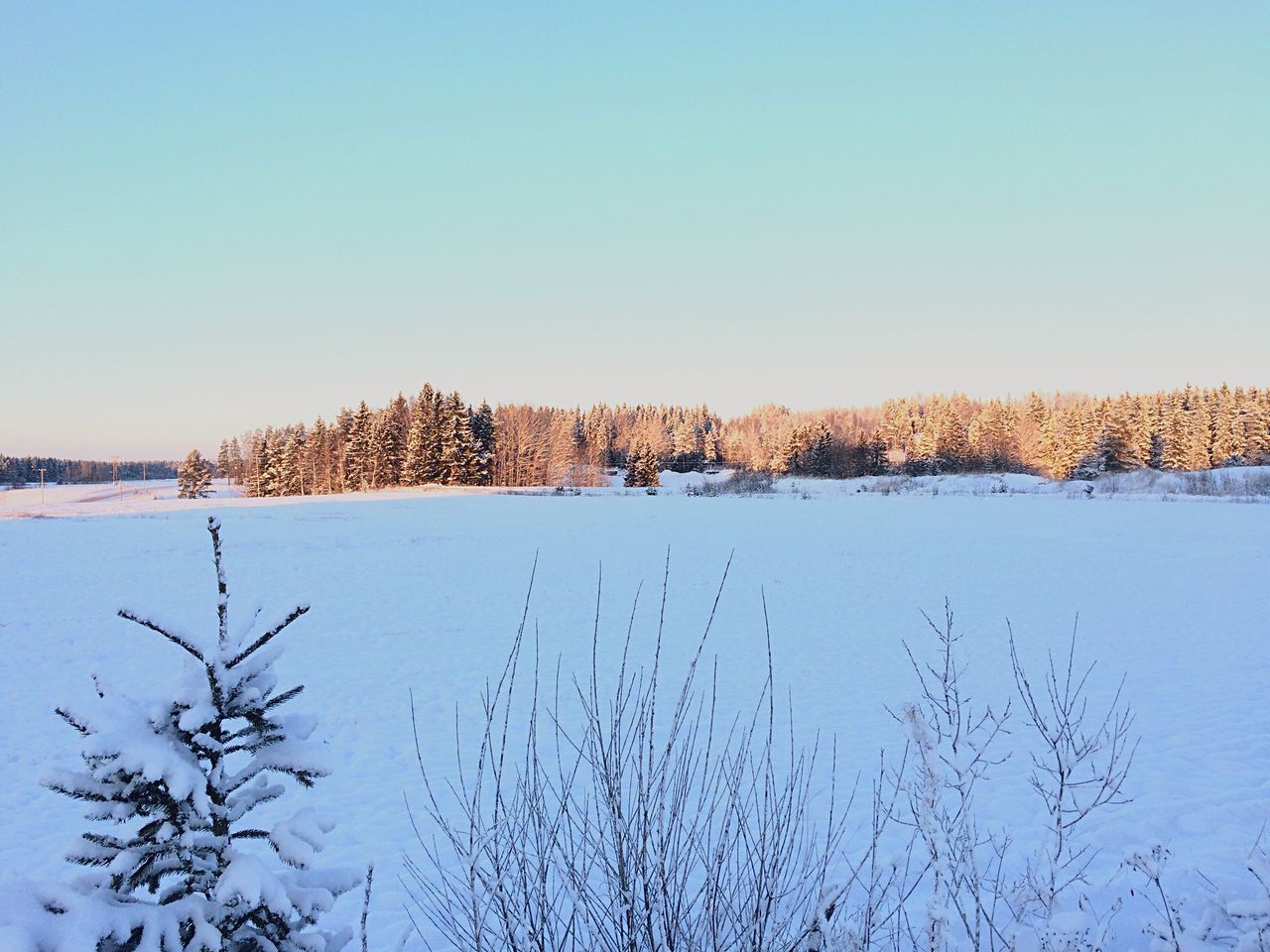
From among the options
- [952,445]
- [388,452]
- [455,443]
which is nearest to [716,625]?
[455,443]

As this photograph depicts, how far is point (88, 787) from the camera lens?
135 centimetres

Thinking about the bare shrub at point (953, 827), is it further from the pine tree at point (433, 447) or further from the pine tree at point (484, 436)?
the pine tree at point (484, 436)

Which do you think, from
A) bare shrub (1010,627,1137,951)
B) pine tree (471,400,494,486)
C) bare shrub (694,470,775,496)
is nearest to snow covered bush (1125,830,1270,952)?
bare shrub (1010,627,1137,951)

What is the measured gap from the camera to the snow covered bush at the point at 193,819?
1.25 m

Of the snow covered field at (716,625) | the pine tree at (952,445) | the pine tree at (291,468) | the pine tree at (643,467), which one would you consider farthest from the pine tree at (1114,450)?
the pine tree at (291,468)

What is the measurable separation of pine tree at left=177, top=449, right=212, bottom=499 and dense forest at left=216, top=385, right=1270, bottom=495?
17.4 feet

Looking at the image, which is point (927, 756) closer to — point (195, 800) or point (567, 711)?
point (195, 800)

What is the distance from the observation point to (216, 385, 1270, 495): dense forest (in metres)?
60.5

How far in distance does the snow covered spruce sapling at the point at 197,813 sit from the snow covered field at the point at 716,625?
0.58 ft

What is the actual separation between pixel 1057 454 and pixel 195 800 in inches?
3108

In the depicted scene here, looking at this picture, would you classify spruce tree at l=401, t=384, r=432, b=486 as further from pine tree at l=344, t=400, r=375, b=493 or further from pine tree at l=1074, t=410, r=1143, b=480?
pine tree at l=1074, t=410, r=1143, b=480

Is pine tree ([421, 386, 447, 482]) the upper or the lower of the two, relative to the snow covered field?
upper

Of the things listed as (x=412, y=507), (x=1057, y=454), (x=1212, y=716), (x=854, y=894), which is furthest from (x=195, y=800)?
(x=1057, y=454)

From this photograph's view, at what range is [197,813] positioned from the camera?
1.43 m
